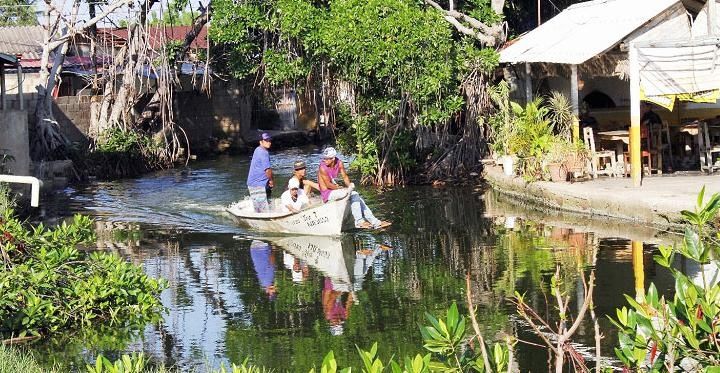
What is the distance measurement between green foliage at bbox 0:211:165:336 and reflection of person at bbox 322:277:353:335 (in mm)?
1825

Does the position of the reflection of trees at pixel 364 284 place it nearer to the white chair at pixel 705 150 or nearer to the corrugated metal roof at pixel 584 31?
the corrugated metal roof at pixel 584 31

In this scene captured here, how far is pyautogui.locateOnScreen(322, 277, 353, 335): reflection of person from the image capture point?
12555mm

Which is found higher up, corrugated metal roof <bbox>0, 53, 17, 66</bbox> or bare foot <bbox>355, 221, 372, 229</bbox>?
corrugated metal roof <bbox>0, 53, 17, 66</bbox>

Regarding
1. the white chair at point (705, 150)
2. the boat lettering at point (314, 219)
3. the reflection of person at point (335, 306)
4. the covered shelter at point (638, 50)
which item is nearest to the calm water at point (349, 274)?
the reflection of person at point (335, 306)

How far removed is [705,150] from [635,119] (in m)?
2.52

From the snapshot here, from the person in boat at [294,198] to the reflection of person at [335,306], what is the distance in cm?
425

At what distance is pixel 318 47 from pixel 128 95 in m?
10.5

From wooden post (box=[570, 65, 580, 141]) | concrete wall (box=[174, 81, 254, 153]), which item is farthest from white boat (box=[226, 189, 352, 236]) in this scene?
concrete wall (box=[174, 81, 254, 153])

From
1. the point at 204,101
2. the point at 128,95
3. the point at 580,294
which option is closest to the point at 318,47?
the point at 128,95

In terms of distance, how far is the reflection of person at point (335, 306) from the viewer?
12.6 meters

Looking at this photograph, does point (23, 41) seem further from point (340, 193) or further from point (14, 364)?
point (14, 364)

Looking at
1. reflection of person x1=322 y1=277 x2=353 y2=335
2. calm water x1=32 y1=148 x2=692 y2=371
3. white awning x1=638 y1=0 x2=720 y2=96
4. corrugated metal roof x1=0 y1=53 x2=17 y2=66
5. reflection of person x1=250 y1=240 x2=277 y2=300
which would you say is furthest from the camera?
corrugated metal roof x1=0 y1=53 x2=17 y2=66

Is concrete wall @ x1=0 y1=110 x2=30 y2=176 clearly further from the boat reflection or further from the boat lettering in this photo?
the boat lettering

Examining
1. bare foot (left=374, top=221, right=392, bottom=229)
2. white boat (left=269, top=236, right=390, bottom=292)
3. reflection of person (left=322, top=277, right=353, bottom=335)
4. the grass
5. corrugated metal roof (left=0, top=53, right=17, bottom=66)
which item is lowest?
reflection of person (left=322, top=277, right=353, bottom=335)
